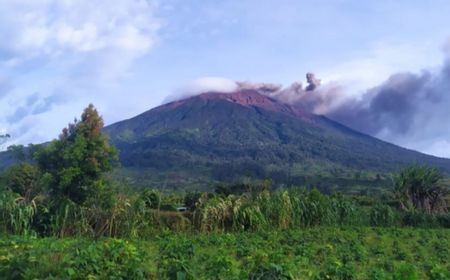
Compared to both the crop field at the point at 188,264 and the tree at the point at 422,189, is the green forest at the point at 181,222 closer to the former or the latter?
the crop field at the point at 188,264

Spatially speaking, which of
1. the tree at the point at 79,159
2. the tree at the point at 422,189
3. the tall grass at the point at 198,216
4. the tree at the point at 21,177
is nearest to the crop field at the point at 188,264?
the tall grass at the point at 198,216

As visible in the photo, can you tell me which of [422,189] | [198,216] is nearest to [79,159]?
[198,216]

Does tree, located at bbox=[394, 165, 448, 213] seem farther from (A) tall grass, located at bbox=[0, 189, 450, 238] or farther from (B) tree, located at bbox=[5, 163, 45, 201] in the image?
(B) tree, located at bbox=[5, 163, 45, 201]

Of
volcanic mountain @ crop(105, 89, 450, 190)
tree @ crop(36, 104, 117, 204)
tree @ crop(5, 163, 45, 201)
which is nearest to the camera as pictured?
tree @ crop(36, 104, 117, 204)

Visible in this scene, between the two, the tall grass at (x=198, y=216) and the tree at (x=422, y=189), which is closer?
the tall grass at (x=198, y=216)

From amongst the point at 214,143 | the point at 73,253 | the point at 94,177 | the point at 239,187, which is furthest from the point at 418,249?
the point at 214,143

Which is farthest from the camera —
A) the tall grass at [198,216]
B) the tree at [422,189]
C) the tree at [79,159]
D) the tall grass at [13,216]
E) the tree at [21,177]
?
the tree at [422,189]

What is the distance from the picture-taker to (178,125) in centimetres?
13112

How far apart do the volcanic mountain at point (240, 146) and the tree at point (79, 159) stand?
1793 inches

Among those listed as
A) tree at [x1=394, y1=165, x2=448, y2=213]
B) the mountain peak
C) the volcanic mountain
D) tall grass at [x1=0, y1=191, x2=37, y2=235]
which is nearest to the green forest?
tall grass at [x1=0, y1=191, x2=37, y2=235]

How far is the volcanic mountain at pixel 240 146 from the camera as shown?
82.2 meters

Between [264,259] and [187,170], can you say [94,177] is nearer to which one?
[264,259]

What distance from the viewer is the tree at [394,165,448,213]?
25.7 metres

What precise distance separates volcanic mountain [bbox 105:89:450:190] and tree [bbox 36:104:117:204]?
4555 centimetres
